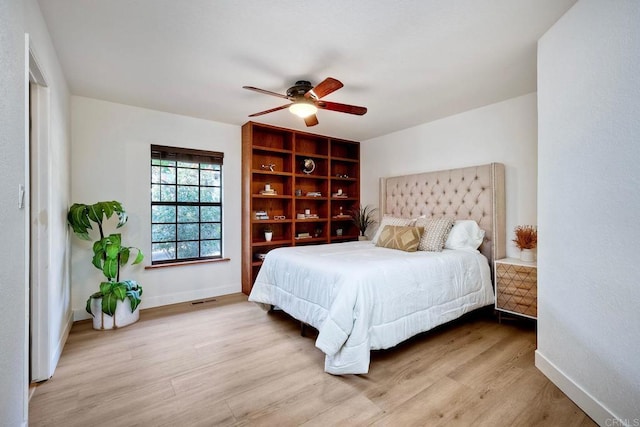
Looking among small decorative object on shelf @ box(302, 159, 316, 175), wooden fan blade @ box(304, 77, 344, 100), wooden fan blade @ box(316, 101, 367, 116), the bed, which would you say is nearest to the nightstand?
the bed

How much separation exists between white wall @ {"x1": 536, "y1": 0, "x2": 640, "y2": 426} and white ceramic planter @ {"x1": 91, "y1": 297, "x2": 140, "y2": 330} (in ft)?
12.3

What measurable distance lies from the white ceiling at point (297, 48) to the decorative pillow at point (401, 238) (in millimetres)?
1454

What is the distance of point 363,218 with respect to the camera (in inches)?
190

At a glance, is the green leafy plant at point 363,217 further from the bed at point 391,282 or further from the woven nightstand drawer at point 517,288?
the woven nightstand drawer at point 517,288

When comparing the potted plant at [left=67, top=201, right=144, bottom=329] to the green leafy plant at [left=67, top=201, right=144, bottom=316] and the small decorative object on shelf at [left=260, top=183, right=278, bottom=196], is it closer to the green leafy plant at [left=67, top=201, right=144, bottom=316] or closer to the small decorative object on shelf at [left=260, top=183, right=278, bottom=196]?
the green leafy plant at [left=67, top=201, right=144, bottom=316]

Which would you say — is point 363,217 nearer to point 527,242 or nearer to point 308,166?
point 308,166

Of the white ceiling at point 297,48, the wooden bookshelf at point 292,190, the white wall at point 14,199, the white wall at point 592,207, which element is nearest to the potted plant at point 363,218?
the wooden bookshelf at point 292,190

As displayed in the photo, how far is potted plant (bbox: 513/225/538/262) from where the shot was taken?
9.45ft

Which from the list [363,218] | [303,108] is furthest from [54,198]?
[363,218]

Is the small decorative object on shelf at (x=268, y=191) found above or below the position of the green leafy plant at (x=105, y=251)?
above

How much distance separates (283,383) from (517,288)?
2.35 metres

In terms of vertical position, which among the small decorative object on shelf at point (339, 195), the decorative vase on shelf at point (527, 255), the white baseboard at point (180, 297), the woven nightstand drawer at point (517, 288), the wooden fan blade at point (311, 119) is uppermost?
the wooden fan blade at point (311, 119)

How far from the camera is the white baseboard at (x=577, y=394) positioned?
60.2 inches

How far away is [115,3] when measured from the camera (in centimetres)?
168
